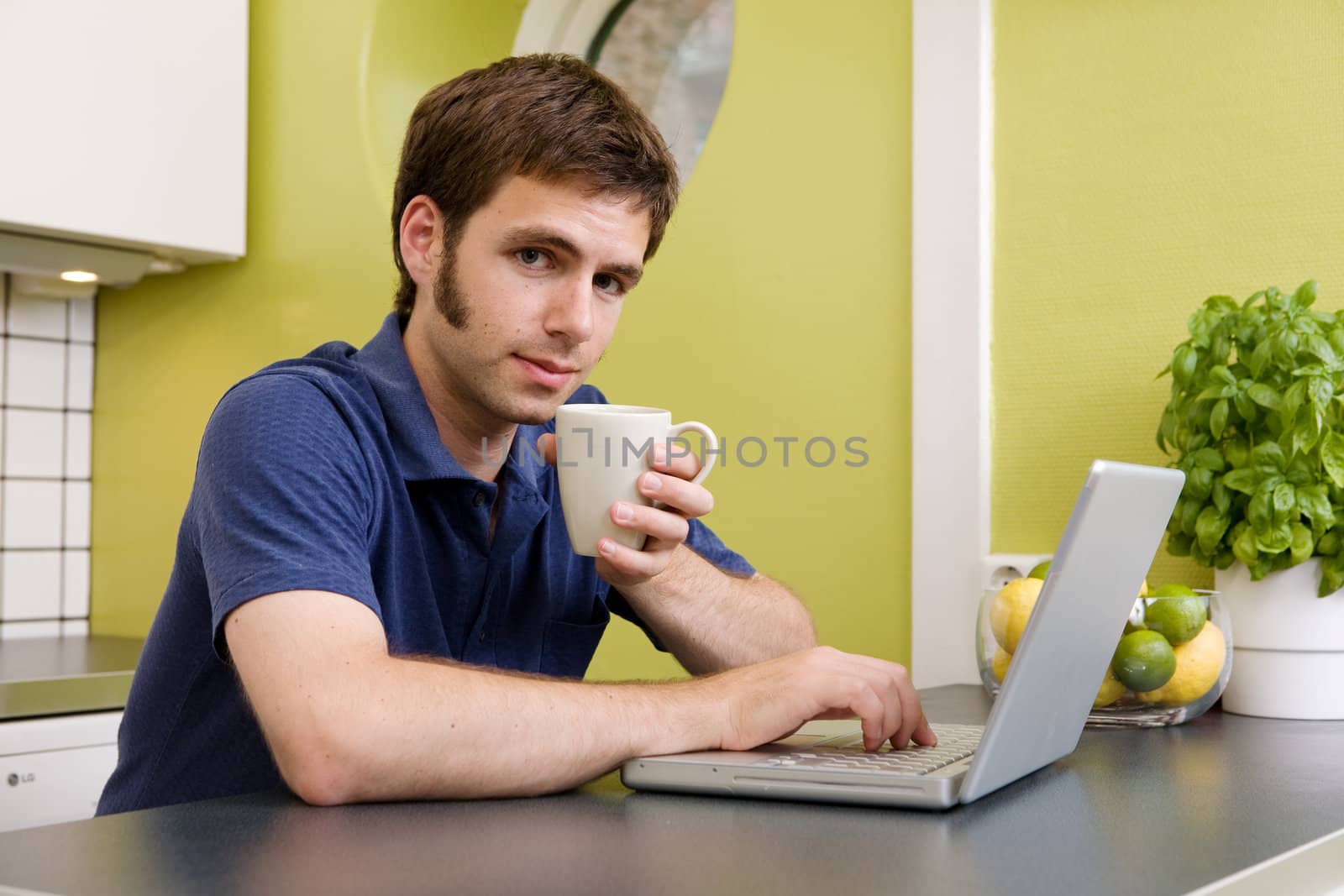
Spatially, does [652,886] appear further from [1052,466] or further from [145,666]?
[1052,466]

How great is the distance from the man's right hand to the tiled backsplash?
198 centimetres

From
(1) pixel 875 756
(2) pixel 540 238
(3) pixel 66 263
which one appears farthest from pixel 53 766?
(1) pixel 875 756

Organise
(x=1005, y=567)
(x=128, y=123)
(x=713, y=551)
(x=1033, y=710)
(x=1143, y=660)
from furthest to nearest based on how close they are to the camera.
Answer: (x=128, y=123) → (x=1005, y=567) → (x=713, y=551) → (x=1143, y=660) → (x=1033, y=710)

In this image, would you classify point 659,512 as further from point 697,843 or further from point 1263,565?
point 1263,565

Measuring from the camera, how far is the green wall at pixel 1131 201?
1417 millimetres

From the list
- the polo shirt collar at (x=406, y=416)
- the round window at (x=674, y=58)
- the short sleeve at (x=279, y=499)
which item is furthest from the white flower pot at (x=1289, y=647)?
the round window at (x=674, y=58)

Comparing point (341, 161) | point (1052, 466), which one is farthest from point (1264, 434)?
point (341, 161)

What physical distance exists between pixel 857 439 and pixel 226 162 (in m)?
1.25

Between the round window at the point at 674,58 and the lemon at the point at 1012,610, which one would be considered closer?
the lemon at the point at 1012,610

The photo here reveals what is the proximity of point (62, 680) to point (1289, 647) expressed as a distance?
156 cm

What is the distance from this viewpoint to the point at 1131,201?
152 centimetres

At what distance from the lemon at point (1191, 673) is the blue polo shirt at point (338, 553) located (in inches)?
19.9

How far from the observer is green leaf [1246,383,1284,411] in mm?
1229

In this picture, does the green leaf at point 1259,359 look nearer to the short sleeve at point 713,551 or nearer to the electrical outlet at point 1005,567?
the electrical outlet at point 1005,567
